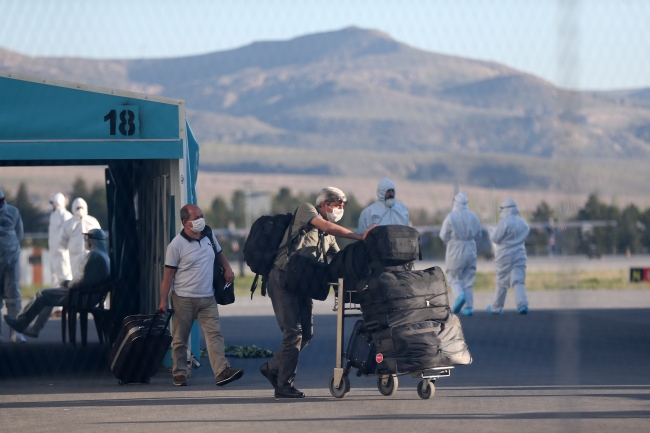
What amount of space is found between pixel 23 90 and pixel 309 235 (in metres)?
3.47

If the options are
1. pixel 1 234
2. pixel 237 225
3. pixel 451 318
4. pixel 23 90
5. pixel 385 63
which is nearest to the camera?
pixel 451 318

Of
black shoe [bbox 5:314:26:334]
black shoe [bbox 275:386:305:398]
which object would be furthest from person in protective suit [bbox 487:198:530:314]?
black shoe [bbox 275:386:305:398]

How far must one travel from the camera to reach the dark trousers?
27.2ft

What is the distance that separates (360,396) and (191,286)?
1.88 metres

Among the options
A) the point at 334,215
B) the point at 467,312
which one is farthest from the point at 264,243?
the point at 467,312

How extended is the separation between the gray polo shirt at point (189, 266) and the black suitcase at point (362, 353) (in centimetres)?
163

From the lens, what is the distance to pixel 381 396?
28.3 ft

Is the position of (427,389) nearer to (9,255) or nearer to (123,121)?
(123,121)

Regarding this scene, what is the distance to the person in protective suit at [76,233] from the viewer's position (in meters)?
16.1

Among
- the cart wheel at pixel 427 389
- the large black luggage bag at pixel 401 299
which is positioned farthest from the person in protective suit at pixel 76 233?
the cart wheel at pixel 427 389

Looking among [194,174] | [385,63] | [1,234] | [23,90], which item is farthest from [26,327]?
[385,63]

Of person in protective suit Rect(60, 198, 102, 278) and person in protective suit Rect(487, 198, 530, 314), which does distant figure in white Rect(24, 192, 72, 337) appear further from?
person in protective suit Rect(487, 198, 530, 314)

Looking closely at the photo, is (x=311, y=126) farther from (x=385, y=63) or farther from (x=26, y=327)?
(x=26, y=327)

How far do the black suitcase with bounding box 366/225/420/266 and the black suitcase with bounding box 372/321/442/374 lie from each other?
1.83 feet
